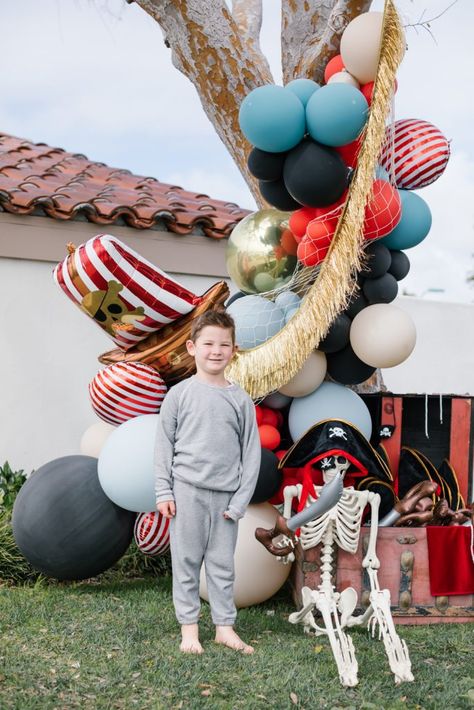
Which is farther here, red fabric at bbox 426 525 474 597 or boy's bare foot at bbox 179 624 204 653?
red fabric at bbox 426 525 474 597

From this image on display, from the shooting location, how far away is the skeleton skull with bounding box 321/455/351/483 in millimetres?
3980

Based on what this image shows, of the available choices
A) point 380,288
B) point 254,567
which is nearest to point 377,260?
point 380,288

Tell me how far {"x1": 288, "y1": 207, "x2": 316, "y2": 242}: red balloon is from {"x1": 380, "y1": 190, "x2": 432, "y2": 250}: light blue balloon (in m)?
0.40

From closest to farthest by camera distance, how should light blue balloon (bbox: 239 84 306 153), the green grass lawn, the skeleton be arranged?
the green grass lawn, the skeleton, light blue balloon (bbox: 239 84 306 153)

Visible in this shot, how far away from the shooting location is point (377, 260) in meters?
4.23

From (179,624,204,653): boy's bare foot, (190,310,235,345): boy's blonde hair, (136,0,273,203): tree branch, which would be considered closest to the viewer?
(179,624,204,653): boy's bare foot

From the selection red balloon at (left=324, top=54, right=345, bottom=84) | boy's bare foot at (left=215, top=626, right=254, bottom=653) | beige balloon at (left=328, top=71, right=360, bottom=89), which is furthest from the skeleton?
red balloon at (left=324, top=54, right=345, bottom=84)

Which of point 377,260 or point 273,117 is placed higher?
point 273,117

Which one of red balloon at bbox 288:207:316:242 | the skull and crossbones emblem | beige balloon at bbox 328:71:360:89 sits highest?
beige balloon at bbox 328:71:360:89

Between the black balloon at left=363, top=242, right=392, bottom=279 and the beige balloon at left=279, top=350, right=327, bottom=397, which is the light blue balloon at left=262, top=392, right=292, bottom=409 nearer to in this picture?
the beige balloon at left=279, top=350, right=327, bottom=397

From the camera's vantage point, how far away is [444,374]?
28.6 feet

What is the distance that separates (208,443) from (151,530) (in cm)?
108

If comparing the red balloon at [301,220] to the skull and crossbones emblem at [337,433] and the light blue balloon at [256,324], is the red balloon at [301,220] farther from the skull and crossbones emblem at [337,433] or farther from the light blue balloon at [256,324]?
the skull and crossbones emblem at [337,433]

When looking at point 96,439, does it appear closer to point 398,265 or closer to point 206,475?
point 206,475
